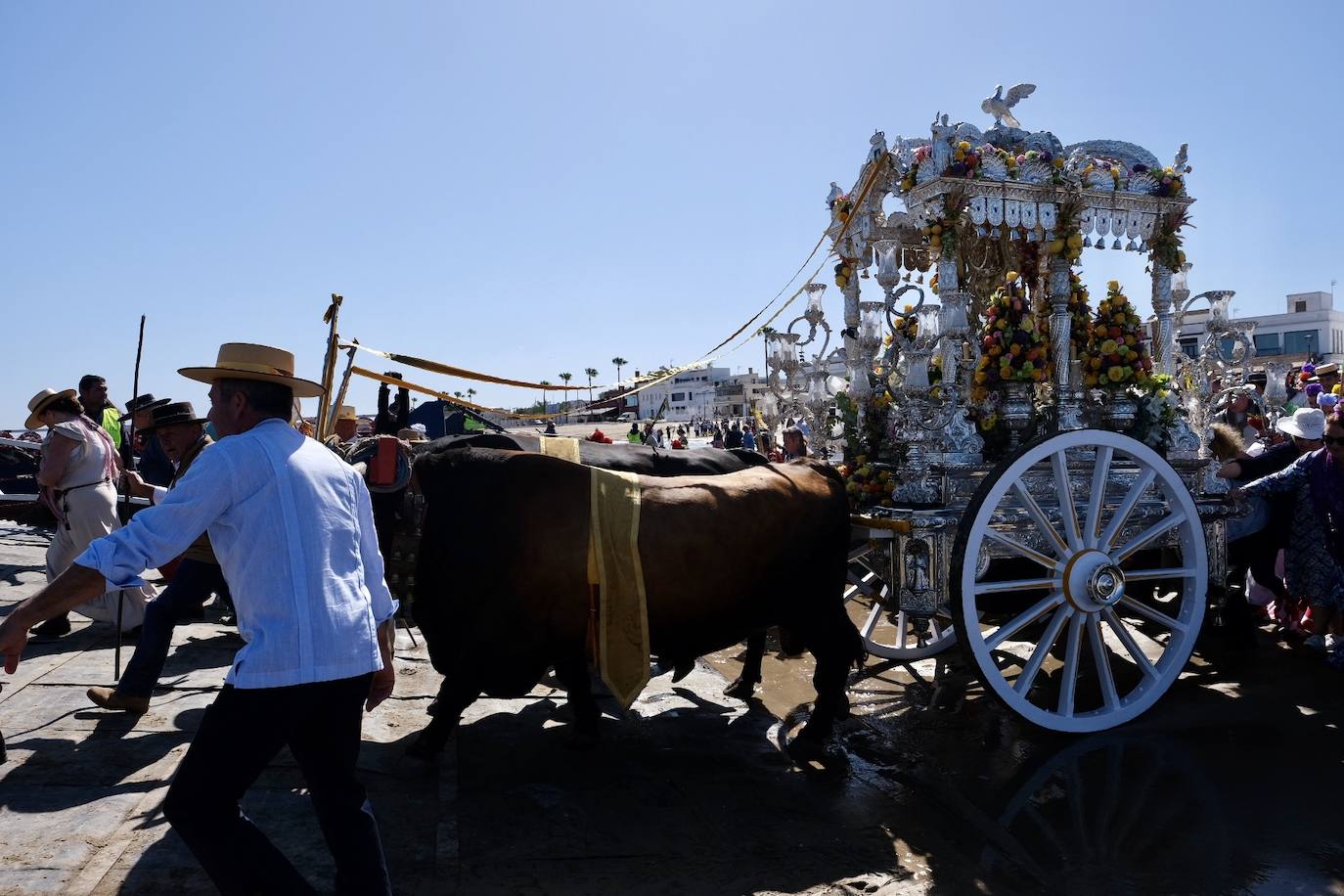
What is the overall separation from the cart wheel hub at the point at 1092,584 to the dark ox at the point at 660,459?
1472 millimetres

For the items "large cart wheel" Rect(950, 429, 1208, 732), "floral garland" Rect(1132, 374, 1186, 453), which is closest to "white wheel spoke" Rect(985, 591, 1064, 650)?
"large cart wheel" Rect(950, 429, 1208, 732)

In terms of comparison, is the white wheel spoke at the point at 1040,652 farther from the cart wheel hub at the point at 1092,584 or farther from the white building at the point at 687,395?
the white building at the point at 687,395

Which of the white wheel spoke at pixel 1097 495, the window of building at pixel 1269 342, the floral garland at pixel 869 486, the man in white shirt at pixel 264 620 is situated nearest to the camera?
the man in white shirt at pixel 264 620

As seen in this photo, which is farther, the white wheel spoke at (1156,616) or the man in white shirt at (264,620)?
the white wheel spoke at (1156,616)

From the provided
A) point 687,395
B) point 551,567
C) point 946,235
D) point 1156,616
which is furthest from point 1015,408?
point 687,395

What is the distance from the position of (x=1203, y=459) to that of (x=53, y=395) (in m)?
7.16

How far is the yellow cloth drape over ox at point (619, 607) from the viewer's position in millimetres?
4180

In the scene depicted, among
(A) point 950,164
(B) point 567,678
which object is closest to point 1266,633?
(A) point 950,164

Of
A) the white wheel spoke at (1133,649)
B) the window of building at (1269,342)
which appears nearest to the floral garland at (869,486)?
the white wheel spoke at (1133,649)

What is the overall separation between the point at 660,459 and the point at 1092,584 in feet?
8.21

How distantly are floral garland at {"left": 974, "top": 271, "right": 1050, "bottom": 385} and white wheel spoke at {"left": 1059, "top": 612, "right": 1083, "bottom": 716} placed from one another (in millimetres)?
1509

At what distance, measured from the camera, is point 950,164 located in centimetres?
528

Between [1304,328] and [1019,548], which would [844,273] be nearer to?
[1019,548]

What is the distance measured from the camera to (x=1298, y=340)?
32.1 m
